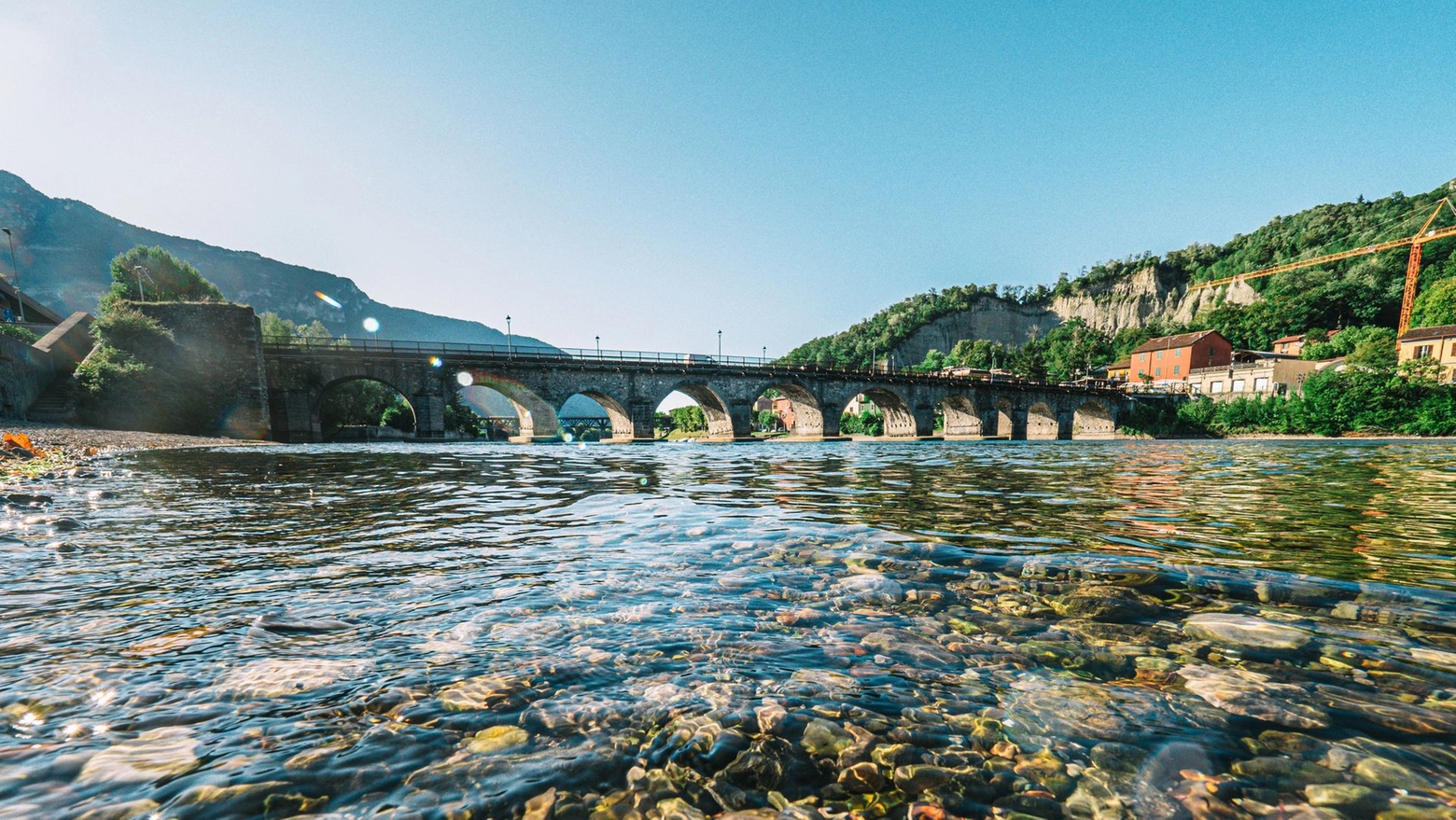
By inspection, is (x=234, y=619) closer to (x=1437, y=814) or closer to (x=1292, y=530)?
(x=1437, y=814)

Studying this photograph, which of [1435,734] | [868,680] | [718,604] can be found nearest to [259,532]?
[718,604]

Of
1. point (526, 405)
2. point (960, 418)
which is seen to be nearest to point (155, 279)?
point (526, 405)

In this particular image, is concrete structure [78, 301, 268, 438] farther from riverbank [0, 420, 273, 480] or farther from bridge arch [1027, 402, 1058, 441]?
bridge arch [1027, 402, 1058, 441]

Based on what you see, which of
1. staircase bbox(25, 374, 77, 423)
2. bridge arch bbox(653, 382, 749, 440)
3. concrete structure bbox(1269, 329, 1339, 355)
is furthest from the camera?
concrete structure bbox(1269, 329, 1339, 355)

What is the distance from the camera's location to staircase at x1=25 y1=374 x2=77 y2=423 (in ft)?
84.8

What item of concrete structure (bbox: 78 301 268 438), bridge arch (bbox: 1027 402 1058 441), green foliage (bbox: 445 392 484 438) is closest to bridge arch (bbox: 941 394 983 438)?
bridge arch (bbox: 1027 402 1058 441)

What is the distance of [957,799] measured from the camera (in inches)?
60.7

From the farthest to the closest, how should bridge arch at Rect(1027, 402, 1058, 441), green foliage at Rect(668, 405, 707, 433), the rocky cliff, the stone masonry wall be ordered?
the rocky cliff
green foliage at Rect(668, 405, 707, 433)
bridge arch at Rect(1027, 402, 1058, 441)
the stone masonry wall

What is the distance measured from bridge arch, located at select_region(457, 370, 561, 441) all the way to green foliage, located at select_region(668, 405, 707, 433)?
177ft

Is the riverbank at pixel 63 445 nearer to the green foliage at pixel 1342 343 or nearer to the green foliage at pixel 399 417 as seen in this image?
the green foliage at pixel 399 417

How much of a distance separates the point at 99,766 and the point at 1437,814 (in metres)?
3.93

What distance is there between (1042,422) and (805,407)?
33676 millimetres

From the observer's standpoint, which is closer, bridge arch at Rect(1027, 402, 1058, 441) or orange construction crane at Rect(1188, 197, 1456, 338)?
bridge arch at Rect(1027, 402, 1058, 441)

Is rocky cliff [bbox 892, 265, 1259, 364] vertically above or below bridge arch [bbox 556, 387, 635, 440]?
above
